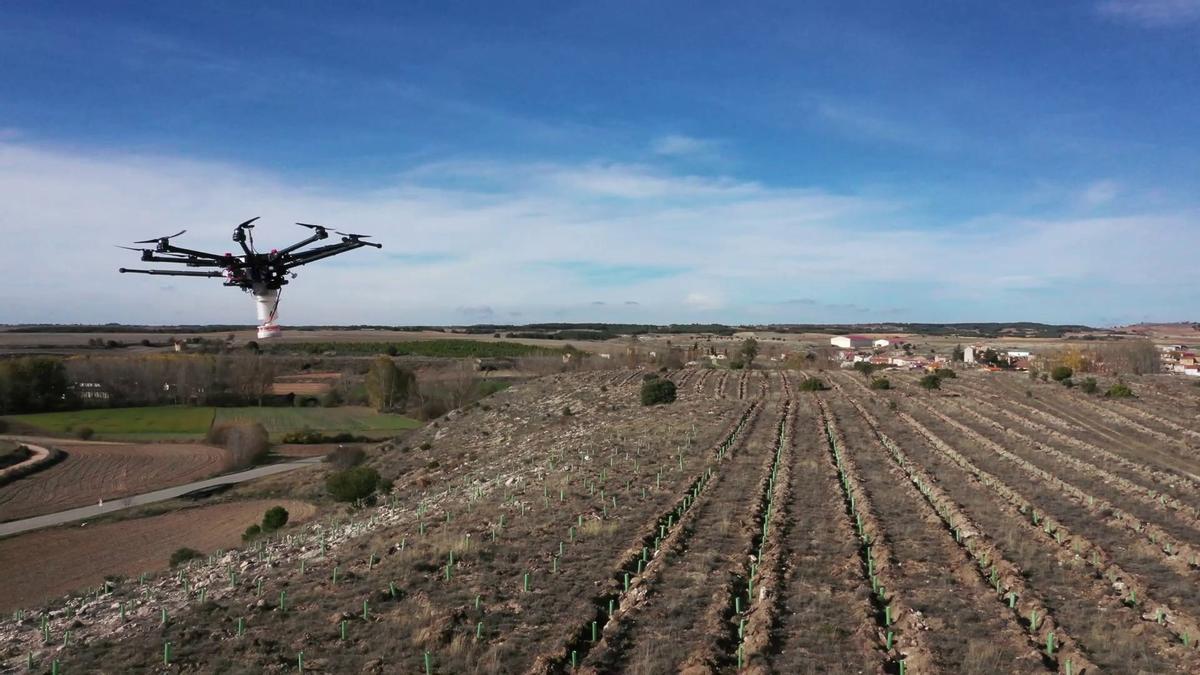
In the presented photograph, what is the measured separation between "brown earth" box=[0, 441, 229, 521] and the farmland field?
107 feet

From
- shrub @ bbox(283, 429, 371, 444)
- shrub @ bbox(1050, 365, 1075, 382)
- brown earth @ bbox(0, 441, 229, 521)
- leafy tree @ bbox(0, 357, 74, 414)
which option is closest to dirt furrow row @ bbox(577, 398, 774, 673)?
brown earth @ bbox(0, 441, 229, 521)

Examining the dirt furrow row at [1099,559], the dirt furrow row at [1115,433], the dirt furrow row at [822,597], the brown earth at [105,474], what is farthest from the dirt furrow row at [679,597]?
the brown earth at [105,474]

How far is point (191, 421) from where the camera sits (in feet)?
269

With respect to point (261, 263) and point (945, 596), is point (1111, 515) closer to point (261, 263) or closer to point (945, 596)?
Answer: point (945, 596)

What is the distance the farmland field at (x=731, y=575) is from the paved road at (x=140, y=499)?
88.6 ft

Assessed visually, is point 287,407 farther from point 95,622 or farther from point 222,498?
point 95,622

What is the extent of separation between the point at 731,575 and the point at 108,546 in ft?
114

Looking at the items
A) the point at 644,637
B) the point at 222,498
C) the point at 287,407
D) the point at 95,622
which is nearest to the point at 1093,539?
the point at 644,637

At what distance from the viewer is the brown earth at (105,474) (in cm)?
4716

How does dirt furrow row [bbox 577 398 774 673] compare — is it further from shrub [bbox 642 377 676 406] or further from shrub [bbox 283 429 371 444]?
shrub [bbox 283 429 371 444]

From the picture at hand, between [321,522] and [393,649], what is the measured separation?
20.7 m

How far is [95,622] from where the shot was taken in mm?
14305

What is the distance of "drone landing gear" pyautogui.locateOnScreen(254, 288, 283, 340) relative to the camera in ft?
50.2

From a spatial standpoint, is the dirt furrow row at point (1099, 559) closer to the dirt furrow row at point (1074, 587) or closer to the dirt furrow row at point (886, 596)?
the dirt furrow row at point (1074, 587)
